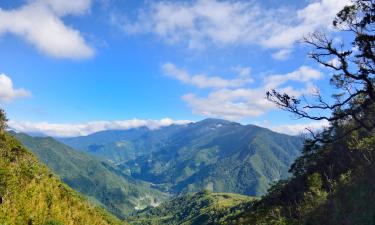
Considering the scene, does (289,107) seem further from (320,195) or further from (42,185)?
(42,185)

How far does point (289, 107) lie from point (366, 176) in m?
18.5

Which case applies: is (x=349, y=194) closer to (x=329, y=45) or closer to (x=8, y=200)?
(x=329, y=45)

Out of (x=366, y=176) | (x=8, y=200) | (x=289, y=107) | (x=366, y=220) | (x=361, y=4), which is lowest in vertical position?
(x=8, y=200)

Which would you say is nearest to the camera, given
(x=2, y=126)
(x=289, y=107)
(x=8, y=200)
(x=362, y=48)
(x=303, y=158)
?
(x=362, y=48)

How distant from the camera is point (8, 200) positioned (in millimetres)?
47844

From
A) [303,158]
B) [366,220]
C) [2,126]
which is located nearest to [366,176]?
[366,220]

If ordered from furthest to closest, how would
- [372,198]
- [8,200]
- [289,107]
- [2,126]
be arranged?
[2,126]
[8,200]
[372,198]
[289,107]

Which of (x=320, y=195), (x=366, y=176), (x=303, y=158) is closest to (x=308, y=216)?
(x=320, y=195)

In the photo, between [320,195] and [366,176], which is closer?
[366,176]

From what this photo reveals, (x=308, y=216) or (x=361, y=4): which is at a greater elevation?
(x=361, y=4)

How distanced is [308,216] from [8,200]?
36.6 meters

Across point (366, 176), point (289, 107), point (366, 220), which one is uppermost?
point (289, 107)

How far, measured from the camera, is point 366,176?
4375 centimetres

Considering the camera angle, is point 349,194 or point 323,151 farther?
point 323,151
